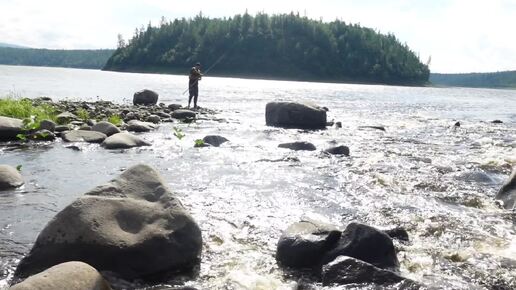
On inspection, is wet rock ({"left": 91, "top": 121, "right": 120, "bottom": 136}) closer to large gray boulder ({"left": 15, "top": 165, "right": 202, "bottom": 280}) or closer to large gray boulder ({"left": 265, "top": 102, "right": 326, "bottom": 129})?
large gray boulder ({"left": 265, "top": 102, "right": 326, "bottom": 129})

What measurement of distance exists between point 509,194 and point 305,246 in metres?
6.28

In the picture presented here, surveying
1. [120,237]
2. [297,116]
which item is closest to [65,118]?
[297,116]

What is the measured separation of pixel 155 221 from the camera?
23.2 feet

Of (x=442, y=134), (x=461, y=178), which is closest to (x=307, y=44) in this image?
(x=442, y=134)

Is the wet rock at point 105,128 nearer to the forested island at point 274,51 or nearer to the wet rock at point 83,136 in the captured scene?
the wet rock at point 83,136

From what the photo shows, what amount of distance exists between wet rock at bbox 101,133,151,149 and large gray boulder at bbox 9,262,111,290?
11.6 meters

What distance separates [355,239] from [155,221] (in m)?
3.11

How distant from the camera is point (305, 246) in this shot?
7.15 meters

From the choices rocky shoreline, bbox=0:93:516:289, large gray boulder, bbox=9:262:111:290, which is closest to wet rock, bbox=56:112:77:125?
rocky shoreline, bbox=0:93:516:289

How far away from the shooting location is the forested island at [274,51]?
157 m

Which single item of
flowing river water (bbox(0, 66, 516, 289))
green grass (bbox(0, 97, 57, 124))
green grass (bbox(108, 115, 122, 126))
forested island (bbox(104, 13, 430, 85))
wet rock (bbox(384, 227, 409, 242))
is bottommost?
flowing river water (bbox(0, 66, 516, 289))

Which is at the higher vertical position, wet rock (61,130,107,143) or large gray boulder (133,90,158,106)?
large gray boulder (133,90,158,106)

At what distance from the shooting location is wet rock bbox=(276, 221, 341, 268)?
7098mm

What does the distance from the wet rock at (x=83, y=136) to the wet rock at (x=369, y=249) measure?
12945 mm
